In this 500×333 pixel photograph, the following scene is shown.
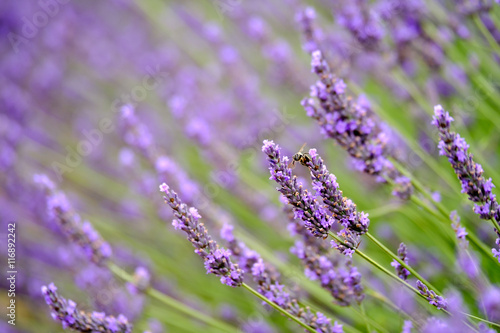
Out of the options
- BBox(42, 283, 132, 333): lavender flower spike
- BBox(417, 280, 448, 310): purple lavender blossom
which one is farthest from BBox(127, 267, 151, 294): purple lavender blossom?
BBox(417, 280, 448, 310): purple lavender blossom

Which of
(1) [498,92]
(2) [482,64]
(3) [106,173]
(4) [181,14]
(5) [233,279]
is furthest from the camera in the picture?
(4) [181,14]

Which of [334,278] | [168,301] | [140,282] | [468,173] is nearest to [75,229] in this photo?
[140,282]

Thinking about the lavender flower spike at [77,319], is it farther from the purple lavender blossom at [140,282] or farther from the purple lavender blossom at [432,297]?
the purple lavender blossom at [432,297]

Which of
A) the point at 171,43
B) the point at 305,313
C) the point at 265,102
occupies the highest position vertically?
the point at 171,43

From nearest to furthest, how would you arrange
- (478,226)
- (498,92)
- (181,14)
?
1. (478,226)
2. (498,92)
3. (181,14)

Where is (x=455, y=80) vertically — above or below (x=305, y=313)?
above

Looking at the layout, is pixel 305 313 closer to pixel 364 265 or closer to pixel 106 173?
pixel 364 265

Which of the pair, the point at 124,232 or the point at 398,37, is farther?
the point at 124,232

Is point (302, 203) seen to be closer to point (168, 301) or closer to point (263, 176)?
point (168, 301)

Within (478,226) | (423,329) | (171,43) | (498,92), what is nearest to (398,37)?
(498,92)
